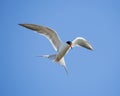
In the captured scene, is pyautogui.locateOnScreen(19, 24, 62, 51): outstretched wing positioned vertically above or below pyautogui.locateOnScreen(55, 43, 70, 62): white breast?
above

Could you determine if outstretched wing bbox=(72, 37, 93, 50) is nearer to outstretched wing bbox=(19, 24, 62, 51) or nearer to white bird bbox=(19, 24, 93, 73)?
white bird bbox=(19, 24, 93, 73)

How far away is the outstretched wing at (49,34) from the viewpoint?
716cm

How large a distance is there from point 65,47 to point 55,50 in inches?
21.5

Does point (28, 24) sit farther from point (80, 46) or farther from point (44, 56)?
point (80, 46)

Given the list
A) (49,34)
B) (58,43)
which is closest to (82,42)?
(58,43)

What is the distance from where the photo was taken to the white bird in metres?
7.18

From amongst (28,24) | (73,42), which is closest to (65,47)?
(73,42)

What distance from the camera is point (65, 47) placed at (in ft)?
23.7

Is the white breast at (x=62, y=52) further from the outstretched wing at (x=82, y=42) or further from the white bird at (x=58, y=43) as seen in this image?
the outstretched wing at (x=82, y=42)

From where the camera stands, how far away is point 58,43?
7.65 m

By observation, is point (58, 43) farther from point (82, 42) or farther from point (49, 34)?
point (82, 42)

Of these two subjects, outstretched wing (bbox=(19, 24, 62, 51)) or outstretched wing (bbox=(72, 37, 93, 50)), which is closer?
outstretched wing (bbox=(19, 24, 62, 51))

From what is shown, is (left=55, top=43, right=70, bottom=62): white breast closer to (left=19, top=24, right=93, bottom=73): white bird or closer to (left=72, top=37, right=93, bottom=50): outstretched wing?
(left=19, top=24, right=93, bottom=73): white bird

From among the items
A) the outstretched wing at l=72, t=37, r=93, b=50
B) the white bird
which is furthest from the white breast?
the outstretched wing at l=72, t=37, r=93, b=50
